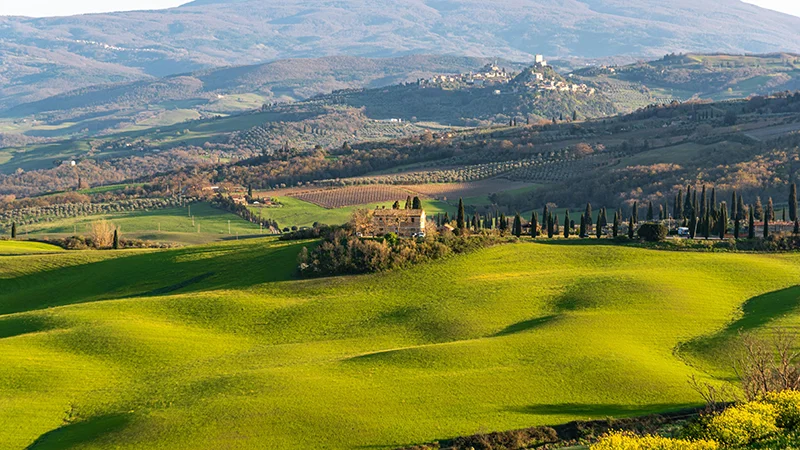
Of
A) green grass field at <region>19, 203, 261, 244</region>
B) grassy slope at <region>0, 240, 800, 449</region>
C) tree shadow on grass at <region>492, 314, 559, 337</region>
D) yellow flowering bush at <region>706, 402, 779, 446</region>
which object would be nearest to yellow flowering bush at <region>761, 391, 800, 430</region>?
yellow flowering bush at <region>706, 402, 779, 446</region>

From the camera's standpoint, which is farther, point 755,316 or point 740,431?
point 755,316

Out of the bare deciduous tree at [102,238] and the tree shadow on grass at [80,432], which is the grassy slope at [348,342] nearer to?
the tree shadow on grass at [80,432]

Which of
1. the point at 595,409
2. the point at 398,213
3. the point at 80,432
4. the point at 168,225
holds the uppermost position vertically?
the point at 398,213

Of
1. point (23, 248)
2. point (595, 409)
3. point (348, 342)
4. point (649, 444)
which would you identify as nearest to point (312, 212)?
point (23, 248)

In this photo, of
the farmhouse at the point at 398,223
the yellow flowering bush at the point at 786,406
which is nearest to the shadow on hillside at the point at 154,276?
the farmhouse at the point at 398,223

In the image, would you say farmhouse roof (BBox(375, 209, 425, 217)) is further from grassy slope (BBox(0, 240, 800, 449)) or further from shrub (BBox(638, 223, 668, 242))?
shrub (BBox(638, 223, 668, 242))

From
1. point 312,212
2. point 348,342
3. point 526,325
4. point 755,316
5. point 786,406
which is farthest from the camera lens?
point 312,212

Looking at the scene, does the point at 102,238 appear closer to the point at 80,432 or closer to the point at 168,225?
the point at 168,225
